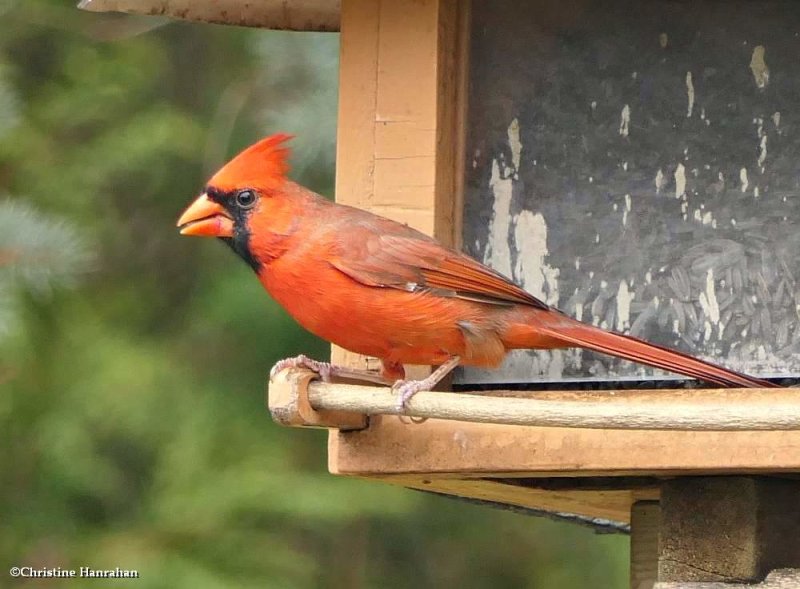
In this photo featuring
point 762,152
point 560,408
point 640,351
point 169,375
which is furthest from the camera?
point 169,375

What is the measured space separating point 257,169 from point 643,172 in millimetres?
684

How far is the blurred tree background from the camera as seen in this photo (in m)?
4.49

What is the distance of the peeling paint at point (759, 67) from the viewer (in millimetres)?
2789

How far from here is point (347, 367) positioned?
2924mm

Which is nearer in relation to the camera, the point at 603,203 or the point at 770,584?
the point at 770,584

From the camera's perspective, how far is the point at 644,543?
3.25 meters

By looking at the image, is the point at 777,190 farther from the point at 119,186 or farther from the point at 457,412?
the point at 119,186

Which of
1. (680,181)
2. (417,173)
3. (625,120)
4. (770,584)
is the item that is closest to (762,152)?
(680,181)

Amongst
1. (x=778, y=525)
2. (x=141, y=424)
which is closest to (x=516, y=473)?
(x=778, y=525)

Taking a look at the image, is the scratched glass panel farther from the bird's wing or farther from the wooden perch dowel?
the wooden perch dowel

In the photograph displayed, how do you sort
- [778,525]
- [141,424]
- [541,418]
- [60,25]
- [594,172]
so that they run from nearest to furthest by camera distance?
[541,418] → [778,525] → [594,172] → [141,424] → [60,25]

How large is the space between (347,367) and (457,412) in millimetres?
767

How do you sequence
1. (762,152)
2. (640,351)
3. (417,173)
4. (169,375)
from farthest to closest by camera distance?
(169,375) < (417,173) < (762,152) < (640,351)

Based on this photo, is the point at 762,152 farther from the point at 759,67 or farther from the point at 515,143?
the point at 515,143
